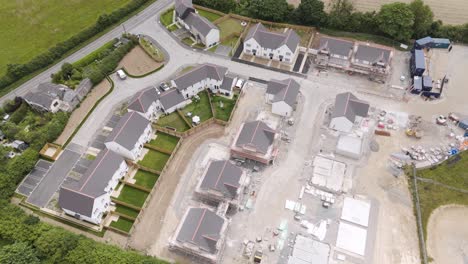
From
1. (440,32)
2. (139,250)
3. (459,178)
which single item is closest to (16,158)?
(139,250)

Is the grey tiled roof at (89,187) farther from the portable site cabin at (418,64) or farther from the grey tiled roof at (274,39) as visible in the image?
the portable site cabin at (418,64)

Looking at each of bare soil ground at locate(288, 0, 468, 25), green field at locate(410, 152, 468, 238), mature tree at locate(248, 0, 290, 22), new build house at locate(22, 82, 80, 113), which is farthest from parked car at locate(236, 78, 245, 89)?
green field at locate(410, 152, 468, 238)

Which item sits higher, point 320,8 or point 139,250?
point 320,8

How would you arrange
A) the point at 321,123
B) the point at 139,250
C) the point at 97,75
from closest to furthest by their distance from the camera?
1. the point at 139,250
2. the point at 321,123
3. the point at 97,75

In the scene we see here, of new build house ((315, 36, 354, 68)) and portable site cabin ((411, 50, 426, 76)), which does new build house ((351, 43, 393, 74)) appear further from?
portable site cabin ((411, 50, 426, 76))

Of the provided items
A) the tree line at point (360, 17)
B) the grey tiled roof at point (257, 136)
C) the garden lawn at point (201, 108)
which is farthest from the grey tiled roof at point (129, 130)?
the tree line at point (360, 17)

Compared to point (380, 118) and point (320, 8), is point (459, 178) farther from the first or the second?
point (320, 8)

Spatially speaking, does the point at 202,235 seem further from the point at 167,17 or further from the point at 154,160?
the point at 167,17
